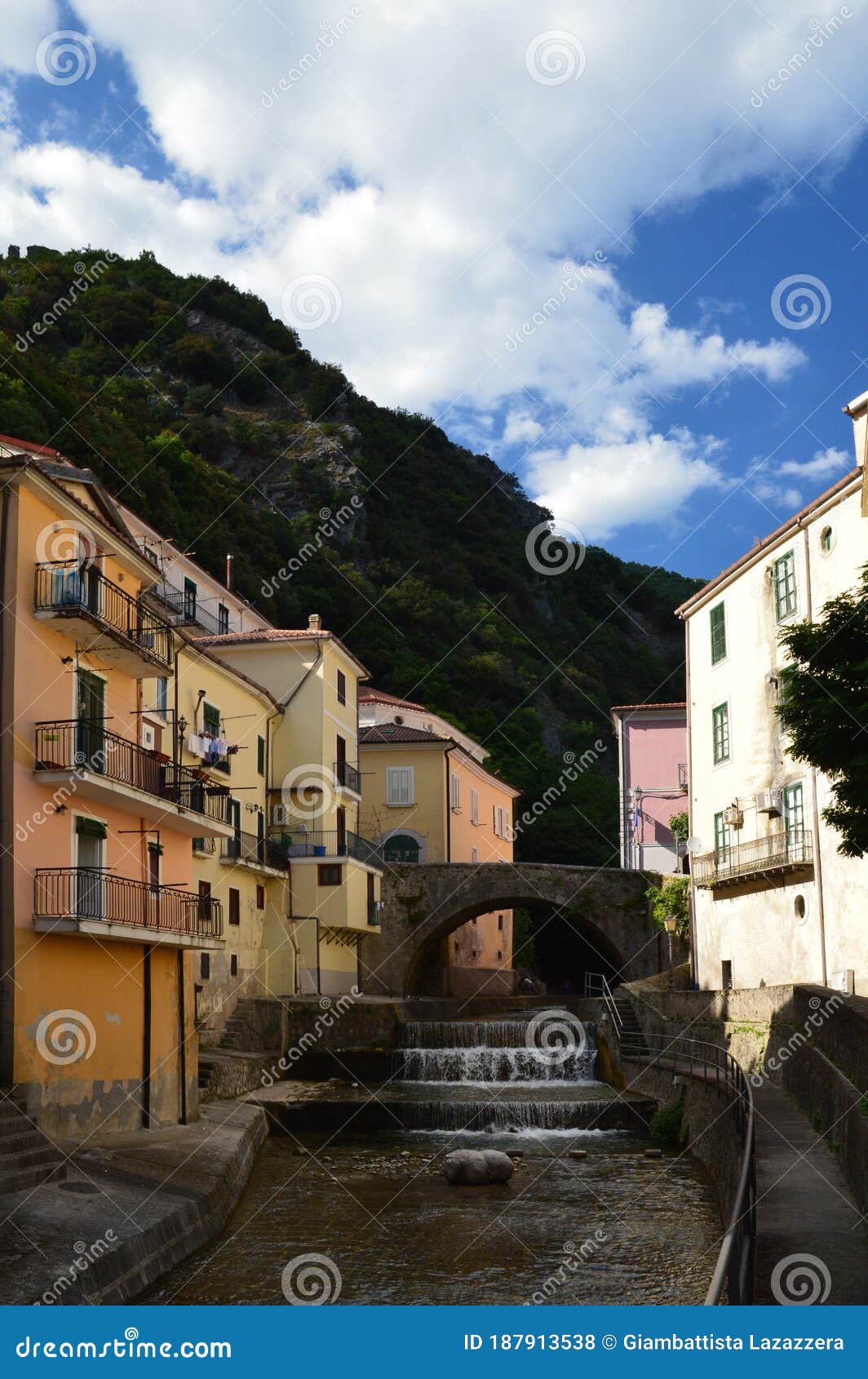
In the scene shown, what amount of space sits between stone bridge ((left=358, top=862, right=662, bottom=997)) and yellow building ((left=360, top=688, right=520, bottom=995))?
17.5 feet

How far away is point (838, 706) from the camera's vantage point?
14.1 m

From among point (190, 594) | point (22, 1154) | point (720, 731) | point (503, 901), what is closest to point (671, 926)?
point (503, 901)

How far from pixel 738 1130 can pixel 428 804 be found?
35.8 meters

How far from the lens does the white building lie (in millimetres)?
27969

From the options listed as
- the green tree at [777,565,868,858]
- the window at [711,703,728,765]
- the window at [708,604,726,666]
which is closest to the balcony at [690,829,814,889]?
the window at [711,703,728,765]

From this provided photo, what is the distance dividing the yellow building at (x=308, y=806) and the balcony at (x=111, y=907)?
1481 cm

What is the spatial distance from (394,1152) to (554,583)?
3428 inches

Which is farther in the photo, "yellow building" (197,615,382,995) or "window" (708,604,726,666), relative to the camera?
"yellow building" (197,615,382,995)

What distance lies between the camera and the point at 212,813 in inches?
1291

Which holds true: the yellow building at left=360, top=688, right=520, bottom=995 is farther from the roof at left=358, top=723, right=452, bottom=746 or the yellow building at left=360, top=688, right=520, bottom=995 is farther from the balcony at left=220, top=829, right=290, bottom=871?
the balcony at left=220, top=829, right=290, bottom=871

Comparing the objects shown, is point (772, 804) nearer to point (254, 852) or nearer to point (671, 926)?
point (671, 926)

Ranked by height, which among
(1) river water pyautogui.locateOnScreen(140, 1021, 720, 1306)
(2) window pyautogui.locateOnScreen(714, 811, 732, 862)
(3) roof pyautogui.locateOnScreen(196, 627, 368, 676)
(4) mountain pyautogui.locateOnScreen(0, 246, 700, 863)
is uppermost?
(4) mountain pyautogui.locateOnScreen(0, 246, 700, 863)

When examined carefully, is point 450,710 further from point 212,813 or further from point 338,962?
point 212,813

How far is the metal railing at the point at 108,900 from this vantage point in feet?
59.3
